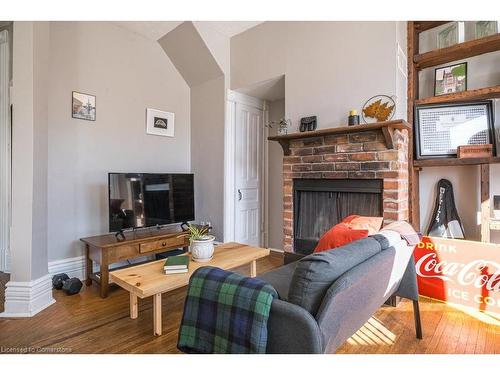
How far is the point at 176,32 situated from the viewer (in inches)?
139

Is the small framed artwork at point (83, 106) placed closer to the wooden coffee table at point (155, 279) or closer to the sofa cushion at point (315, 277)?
the wooden coffee table at point (155, 279)

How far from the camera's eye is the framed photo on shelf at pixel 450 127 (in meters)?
2.53

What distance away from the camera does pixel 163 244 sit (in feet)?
9.96

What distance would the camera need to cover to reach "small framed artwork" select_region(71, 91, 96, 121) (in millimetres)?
2965

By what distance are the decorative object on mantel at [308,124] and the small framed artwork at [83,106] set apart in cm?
224

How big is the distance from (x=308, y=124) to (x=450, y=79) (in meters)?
1.36

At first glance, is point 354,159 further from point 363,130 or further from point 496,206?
point 496,206

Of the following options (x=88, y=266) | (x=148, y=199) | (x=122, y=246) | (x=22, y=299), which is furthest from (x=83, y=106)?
(x=22, y=299)

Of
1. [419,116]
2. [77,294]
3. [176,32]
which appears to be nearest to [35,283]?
[77,294]

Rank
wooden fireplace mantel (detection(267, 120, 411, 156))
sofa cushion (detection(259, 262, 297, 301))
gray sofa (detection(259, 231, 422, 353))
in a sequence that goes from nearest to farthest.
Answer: gray sofa (detection(259, 231, 422, 353))
sofa cushion (detection(259, 262, 297, 301))
wooden fireplace mantel (detection(267, 120, 411, 156))

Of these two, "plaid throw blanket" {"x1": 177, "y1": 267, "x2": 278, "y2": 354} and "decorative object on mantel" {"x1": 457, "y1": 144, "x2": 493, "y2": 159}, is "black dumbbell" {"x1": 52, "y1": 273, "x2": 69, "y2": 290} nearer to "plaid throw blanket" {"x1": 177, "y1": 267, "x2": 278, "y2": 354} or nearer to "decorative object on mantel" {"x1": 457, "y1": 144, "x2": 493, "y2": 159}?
"plaid throw blanket" {"x1": 177, "y1": 267, "x2": 278, "y2": 354}

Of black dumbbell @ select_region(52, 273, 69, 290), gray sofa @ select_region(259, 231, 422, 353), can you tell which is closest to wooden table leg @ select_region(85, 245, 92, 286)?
black dumbbell @ select_region(52, 273, 69, 290)

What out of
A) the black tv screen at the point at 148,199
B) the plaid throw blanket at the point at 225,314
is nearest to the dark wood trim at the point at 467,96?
the plaid throw blanket at the point at 225,314
